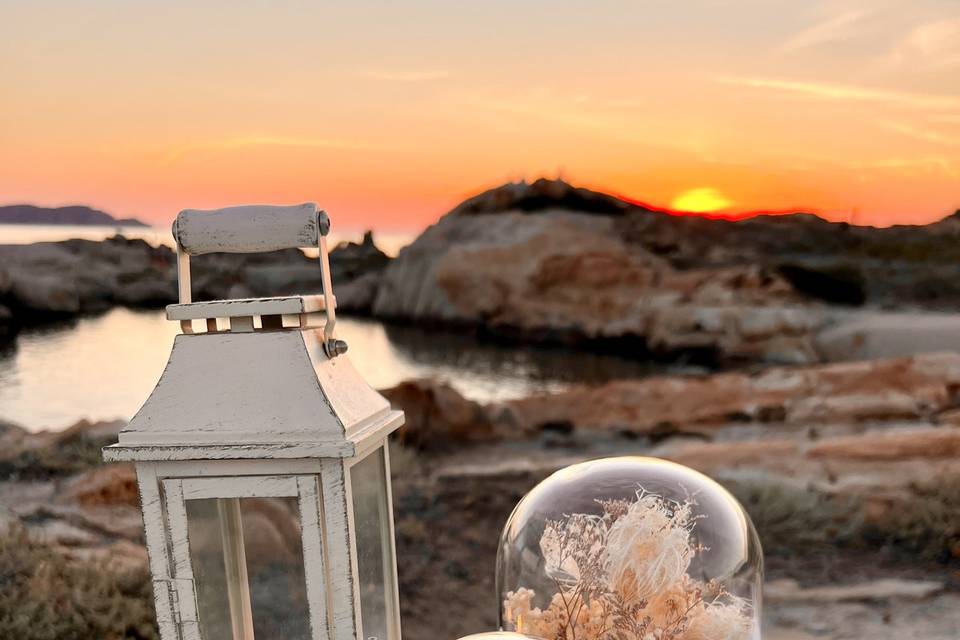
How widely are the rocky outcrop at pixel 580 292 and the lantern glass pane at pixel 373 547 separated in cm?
1345

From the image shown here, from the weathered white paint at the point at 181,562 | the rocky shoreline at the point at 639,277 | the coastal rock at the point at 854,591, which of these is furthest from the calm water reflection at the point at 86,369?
the rocky shoreline at the point at 639,277

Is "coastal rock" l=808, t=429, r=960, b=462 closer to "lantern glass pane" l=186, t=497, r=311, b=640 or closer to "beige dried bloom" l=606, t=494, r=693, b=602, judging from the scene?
"beige dried bloom" l=606, t=494, r=693, b=602

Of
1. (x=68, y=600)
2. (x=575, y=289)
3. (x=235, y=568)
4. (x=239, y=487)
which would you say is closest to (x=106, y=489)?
(x=68, y=600)

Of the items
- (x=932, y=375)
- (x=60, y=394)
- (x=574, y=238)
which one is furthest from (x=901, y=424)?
(x=574, y=238)

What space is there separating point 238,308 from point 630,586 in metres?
1.08

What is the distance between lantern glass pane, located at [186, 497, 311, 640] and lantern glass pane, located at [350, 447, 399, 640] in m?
0.16

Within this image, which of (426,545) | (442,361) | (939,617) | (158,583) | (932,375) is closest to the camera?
(158,583)

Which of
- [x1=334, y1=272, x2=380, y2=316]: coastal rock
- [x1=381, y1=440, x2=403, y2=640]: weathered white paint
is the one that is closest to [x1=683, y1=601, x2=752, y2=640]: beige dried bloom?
[x1=381, y1=440, x2=403, y2=640]: weathered white paint

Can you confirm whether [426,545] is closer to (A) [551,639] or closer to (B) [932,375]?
(A) [551,639]

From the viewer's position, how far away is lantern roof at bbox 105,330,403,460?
5.21 ft

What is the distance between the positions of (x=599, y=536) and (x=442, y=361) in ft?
37.4

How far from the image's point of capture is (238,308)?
5.43ft

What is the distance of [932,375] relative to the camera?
8.11m

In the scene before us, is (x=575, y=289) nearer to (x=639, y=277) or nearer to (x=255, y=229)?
(x=639, y=277)
